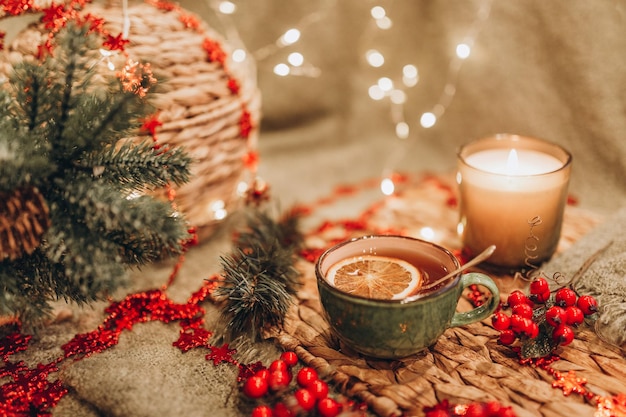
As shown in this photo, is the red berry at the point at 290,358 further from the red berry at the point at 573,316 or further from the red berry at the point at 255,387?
the red berry at the point at 573,316

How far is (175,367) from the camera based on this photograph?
28.7 inches

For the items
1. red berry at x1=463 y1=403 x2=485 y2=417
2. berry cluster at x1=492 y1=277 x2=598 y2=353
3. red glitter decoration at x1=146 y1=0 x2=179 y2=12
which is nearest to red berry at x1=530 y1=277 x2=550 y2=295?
berry cluster at x1=492 y1=277 x2=598 y2=353

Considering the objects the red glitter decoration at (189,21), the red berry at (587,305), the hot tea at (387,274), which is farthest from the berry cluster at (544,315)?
the red glitter decoration at (189,21)

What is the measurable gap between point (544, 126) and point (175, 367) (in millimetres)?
982

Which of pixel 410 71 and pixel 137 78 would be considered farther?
pixel 410 71

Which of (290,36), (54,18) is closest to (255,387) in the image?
(54,18)

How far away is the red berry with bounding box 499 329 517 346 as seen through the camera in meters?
0.72

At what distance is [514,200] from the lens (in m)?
0.85

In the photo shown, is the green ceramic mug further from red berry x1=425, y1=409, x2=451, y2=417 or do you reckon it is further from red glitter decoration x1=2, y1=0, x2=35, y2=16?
red glitter decoration x1=2, y1=0, x2=35, y2=16

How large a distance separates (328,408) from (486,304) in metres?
0.23

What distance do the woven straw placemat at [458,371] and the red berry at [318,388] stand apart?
4 cm

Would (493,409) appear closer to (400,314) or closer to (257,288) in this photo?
(400,314)

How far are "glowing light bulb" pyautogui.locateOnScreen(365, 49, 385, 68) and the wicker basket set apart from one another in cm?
60

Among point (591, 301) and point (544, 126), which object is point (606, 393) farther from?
point (544, 126)
